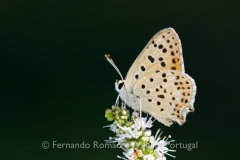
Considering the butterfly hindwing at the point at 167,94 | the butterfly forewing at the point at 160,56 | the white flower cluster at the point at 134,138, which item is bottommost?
the white flower cluster at the point at 134,138

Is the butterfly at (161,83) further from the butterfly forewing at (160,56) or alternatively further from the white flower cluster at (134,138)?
the white flower cluster at (134,138)

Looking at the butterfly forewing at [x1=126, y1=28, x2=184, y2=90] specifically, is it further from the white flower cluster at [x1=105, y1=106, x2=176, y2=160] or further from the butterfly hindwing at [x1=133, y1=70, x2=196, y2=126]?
the white flower cluster at [x1=105, y1=106, x2=176, y2=160]

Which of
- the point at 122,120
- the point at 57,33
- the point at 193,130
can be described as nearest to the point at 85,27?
the point at 57,33

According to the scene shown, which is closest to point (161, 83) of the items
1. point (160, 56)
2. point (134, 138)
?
point (160, 56)

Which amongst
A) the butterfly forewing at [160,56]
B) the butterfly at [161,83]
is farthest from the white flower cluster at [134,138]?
the butterfly forewing at [160,56]

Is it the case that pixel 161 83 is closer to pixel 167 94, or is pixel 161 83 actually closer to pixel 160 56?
pixel 167 94

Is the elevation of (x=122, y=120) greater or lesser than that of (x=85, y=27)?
lesser

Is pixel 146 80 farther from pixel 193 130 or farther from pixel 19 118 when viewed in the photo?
pixel 19 118

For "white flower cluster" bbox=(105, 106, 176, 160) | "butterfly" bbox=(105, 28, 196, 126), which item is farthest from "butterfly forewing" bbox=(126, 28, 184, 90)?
"white flower cluster" bbox=(105, 106, 176, 160)
